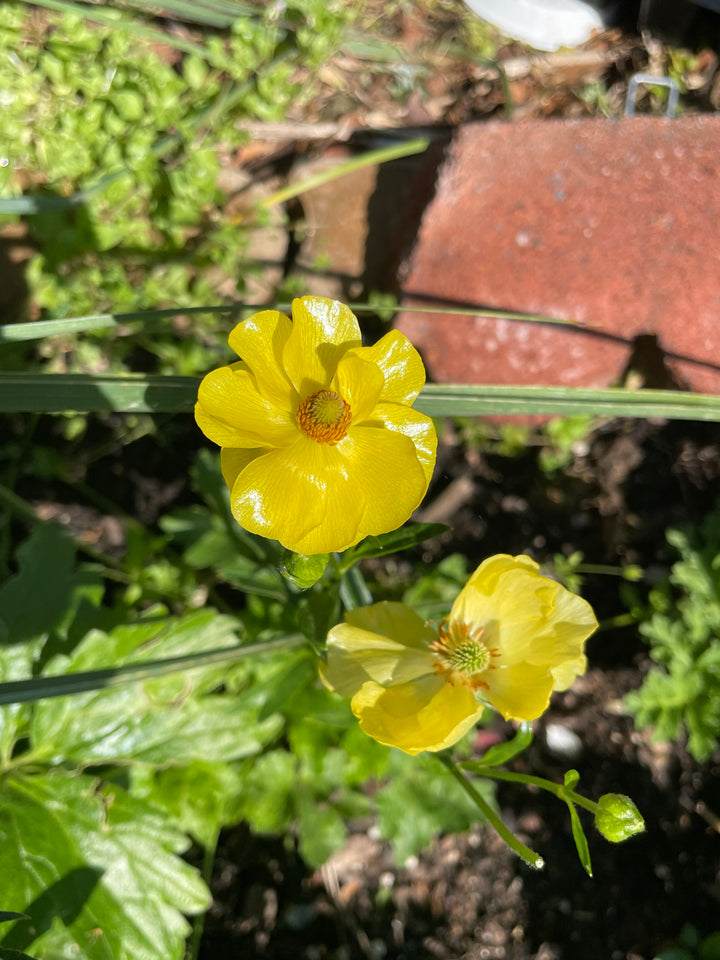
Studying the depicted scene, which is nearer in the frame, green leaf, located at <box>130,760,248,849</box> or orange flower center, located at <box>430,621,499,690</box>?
orange flower center, located at <box>430,621,499,690</box>

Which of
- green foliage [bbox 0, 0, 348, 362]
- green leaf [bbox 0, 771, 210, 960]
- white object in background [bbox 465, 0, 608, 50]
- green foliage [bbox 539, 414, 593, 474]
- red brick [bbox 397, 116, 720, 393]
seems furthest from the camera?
white object in background [bbox 465, 0, 608, 50]

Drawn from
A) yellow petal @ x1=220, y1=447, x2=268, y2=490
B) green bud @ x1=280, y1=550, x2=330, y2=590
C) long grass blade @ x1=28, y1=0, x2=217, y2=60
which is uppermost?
long grass blade @ x1=28, y1=0, x2=217, y2=60

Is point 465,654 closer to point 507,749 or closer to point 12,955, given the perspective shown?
point 507,749

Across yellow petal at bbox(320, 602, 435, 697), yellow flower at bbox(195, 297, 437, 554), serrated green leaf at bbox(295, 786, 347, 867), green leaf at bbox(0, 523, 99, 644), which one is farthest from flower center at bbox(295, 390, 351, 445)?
serrated green leaf at bbox(295, 786, 347, 867)

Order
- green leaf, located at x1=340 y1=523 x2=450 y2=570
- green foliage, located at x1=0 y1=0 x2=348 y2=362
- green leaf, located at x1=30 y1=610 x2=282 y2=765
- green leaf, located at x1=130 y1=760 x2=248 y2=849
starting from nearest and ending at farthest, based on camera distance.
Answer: green leaf, located at x1=340 y1=523 x2=450 y2=570
green leaf, located at x1=30 y1=610 x2=282 y2=765
green leaf, located at x1=130 y1=760 x2=248 y2=849
green foliage, located at x1=0 y1=0 x2=348 y2=362

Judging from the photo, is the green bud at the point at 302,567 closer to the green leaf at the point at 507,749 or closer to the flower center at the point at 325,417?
the flower center at the point at 325,417

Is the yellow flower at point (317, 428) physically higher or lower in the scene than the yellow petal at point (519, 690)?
higher

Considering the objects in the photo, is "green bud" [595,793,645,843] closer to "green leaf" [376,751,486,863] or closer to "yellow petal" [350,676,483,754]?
"yellow petal" [350,676,483,754]

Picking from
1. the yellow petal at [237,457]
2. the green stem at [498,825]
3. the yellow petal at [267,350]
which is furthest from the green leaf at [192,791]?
the yellow petal at [267,350]
